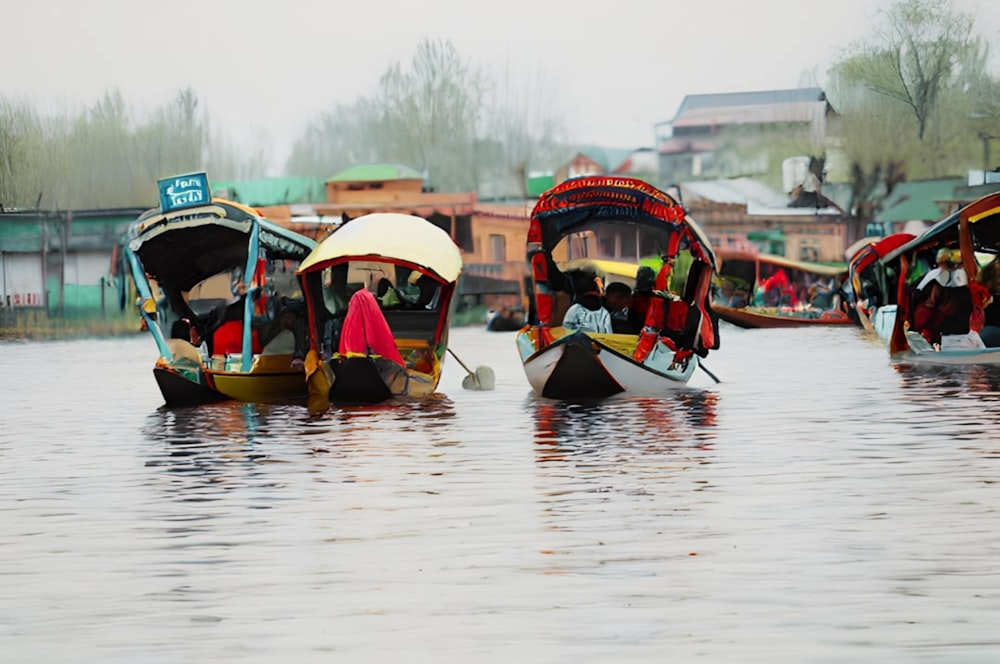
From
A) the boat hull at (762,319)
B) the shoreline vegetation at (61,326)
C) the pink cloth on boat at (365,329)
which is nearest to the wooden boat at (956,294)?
the pink cloth on boat at (365,329)

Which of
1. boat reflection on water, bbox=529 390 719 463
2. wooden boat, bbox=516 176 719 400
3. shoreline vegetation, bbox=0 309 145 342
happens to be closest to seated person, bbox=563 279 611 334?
wooden boat, bbox=516 176 719 400

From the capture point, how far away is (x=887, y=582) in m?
7.89

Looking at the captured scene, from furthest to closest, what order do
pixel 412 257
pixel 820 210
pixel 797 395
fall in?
pixel 820 210
pixel 797 395
pixel 412 257

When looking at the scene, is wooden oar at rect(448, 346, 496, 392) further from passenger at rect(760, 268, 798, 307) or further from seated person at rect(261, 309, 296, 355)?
passenger at rect(760, 268, 798, 307)

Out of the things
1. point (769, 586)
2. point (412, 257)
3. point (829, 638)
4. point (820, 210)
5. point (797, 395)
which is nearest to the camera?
point (829, 638)

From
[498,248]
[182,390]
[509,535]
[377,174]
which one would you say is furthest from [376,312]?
[377,174]

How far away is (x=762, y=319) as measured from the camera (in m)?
42.9

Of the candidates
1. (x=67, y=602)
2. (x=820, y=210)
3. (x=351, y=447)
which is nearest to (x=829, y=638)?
(x=67, y=602)

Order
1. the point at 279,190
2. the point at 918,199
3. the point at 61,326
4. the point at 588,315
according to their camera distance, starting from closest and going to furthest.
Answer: the point at 588,315 < the point at 61,326 < the point at 918,199 < the point at 279,190

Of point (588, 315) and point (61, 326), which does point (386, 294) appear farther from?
point (61, 326)

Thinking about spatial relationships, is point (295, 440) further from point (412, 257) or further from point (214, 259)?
point (214, 259)

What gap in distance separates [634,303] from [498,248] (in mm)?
35229

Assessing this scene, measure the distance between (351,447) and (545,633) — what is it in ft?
25.5

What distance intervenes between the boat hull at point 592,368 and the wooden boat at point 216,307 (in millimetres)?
2907
